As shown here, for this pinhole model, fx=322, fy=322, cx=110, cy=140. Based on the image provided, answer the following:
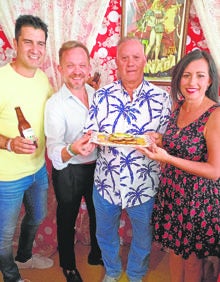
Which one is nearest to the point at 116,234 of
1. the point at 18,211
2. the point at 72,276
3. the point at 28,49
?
the point at 72,276

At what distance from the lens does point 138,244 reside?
182cm

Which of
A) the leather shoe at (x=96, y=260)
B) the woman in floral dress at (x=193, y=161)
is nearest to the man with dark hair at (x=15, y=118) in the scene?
the leather shoe at (x=96, y=260)

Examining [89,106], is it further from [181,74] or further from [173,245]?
[173,245]

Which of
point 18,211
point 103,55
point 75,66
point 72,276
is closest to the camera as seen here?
point 75,66

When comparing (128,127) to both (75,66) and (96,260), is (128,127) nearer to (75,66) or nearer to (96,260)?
(75,66)

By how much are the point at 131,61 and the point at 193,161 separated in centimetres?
58

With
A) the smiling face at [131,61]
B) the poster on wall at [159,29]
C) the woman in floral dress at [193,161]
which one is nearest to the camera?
the woman in floral dress at [193,161]

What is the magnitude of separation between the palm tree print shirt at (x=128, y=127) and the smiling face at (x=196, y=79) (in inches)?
7.8

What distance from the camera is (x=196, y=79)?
1.48m

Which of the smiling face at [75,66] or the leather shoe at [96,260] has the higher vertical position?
the smiling face at [75,66]

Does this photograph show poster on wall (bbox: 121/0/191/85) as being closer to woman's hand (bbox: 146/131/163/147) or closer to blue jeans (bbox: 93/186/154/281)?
woman's hand (bbox: 146/131/163/147)

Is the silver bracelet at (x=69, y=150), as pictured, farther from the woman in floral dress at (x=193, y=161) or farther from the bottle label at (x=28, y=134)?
the woman in floral dress at (x=193, y=161)

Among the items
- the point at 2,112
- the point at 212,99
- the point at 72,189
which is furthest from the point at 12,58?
the point at 212,99

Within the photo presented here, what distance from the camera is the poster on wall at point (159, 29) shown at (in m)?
2.09
